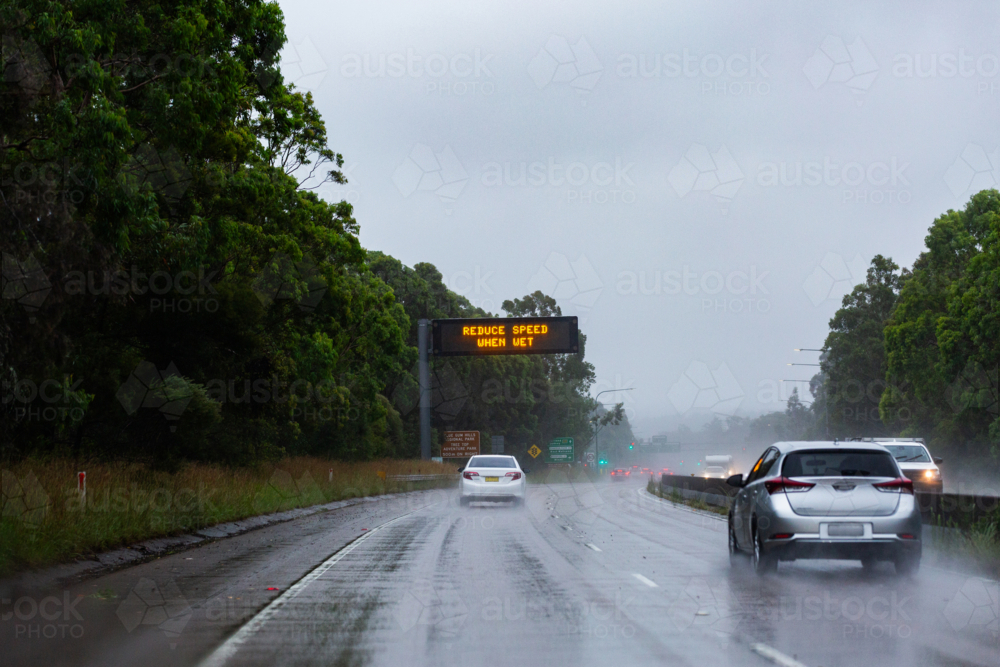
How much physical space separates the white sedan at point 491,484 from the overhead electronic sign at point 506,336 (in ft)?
43.7

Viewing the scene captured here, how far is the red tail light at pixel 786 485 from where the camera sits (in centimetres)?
1270

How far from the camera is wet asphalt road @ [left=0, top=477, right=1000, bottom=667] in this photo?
320 inches

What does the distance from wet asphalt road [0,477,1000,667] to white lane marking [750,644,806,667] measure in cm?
4

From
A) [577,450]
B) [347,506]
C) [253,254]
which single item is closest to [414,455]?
[347,506]

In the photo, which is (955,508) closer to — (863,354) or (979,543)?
(979,543)

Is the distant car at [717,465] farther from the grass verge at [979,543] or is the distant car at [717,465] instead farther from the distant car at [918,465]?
the grass verge at [979,543]

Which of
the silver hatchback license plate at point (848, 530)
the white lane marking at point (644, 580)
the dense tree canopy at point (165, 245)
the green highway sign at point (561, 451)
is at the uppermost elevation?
Result: the dense tree canopy at point (165, 245)

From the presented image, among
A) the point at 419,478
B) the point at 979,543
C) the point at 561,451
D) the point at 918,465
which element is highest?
the point at 561,451

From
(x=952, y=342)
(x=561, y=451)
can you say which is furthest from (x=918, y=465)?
(x=561, y=451)

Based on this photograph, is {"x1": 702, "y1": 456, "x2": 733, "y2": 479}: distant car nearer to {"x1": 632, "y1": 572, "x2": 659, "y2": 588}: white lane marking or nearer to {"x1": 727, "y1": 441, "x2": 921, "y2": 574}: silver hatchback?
{"x1": 632, "y1": 572, "x2": 659, "y2": 588}: white lane marking

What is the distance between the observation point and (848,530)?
488 inches

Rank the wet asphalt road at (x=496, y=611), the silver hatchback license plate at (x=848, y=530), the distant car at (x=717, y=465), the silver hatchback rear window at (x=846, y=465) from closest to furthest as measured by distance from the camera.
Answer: the wet asphalt road at (x=496, y=611), the silver hatchback license plate at (x=848, y=530), the silver hatchback rear window at (x=846, y=465), the distant car at (x=717, y=465)

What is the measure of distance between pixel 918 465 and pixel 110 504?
18.2 meters

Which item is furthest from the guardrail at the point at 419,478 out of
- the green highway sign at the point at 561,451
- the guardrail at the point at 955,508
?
the guardrail at the point at 955,508
